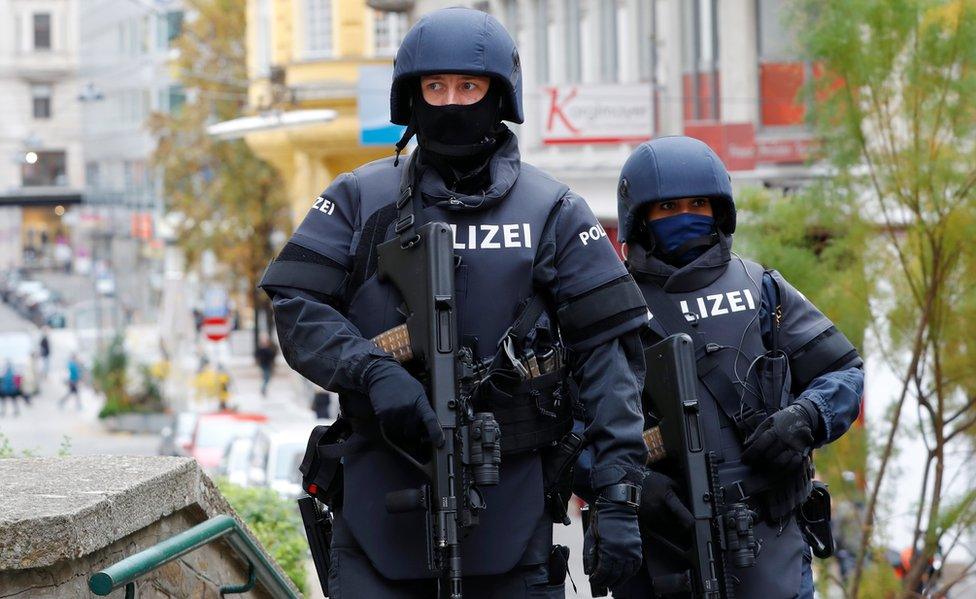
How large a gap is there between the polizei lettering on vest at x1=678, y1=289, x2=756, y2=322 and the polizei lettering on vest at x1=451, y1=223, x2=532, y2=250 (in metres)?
1.05

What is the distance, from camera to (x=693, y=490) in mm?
4812

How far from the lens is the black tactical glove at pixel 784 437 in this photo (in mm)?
4844

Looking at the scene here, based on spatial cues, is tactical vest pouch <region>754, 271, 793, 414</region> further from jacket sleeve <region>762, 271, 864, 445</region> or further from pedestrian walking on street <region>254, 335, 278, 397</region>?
pedestrian walking on street <region>254, 335, 278, 397</region>

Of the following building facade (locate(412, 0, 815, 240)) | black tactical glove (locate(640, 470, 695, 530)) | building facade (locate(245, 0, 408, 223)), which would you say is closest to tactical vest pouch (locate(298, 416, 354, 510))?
black tactical glove (locate(640, 470, 695, 530))

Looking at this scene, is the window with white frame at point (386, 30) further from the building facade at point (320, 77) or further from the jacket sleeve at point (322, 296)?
the jacket sleeve at point (322, 296)

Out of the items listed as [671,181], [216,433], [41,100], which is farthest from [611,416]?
[41,100]

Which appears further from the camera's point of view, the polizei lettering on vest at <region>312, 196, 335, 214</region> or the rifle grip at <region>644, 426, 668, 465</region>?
the rifle grip at <region>644, 426, 668, 465</region>

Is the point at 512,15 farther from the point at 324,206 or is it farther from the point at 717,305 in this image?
the point at 324,206

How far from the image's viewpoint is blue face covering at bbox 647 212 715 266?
203 inches

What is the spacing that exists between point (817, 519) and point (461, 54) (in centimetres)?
185

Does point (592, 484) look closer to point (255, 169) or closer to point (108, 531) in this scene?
point (108, 531)

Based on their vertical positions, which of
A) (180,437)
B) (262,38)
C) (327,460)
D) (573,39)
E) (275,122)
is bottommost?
(180,437)

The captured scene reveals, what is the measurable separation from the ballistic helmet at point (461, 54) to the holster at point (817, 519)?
1.56 metres

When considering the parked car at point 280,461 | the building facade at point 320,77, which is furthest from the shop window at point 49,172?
the parked car at point 280,461
